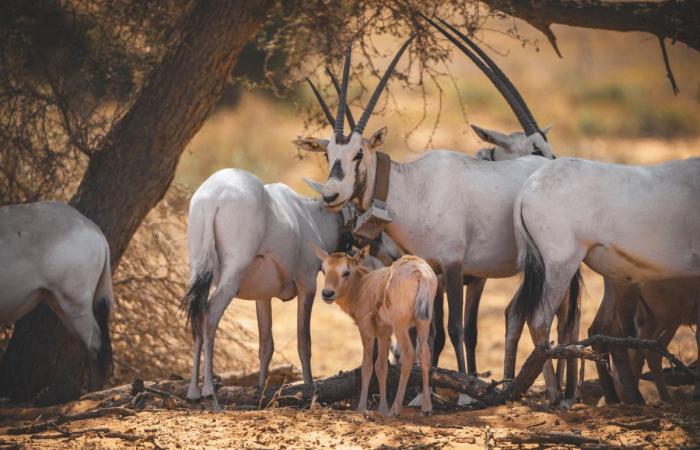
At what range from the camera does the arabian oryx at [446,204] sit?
8227mm

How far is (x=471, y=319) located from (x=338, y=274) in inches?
91.5

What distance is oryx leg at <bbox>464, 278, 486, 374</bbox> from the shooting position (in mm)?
8922

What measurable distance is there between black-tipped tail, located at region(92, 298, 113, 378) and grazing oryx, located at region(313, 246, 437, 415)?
7.61 feet

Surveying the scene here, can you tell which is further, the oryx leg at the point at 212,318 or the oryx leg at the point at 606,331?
the oryx leg at the point at 606,331

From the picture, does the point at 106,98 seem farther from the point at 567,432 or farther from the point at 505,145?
the point at 567,432

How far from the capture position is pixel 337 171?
793 centimetres

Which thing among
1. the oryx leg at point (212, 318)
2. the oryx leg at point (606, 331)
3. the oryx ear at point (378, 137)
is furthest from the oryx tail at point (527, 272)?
the oryx leg at point (212, 318)

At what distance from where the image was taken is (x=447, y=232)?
8445mm

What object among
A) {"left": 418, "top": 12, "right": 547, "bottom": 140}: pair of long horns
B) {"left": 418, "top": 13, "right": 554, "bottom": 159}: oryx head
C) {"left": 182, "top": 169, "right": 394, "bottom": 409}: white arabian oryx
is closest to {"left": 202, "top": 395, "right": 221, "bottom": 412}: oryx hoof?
{"left": 182, "top": 169, "right": 394, "bottom": 409}: white arabian oryx

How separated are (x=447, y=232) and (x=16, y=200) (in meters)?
4.49

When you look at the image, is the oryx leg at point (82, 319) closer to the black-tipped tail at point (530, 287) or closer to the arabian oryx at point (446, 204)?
the arabian oryx at point (446, 204)

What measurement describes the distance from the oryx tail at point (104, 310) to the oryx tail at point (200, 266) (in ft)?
4.30

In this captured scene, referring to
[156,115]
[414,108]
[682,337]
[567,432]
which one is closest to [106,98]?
[156,115]

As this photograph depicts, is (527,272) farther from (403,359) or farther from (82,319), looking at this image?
(82,319)
